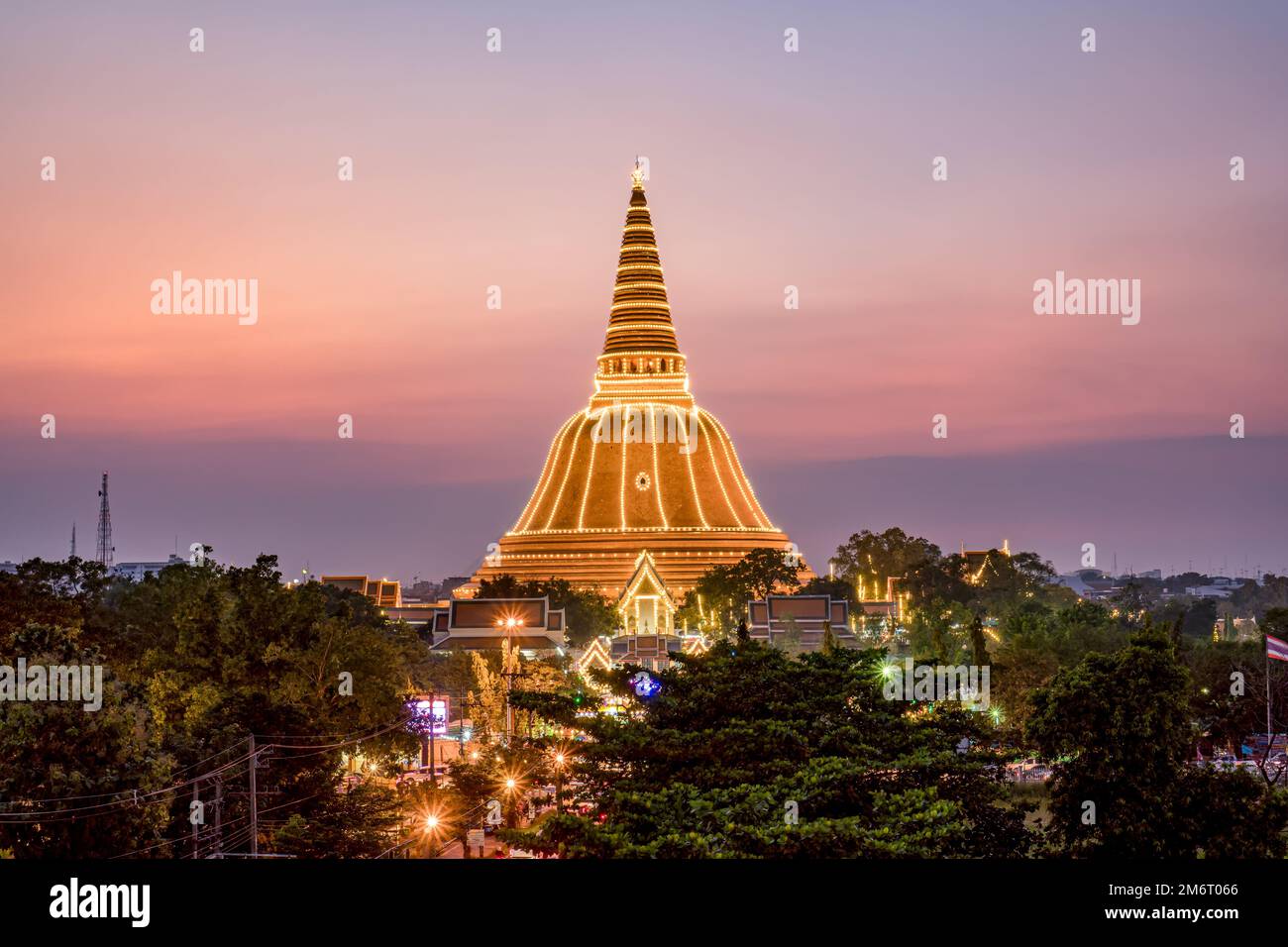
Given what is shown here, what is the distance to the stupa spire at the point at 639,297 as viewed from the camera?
103250 mm

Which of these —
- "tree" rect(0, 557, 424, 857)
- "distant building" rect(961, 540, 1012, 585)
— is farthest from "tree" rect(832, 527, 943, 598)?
"tree" rect(0, 557, 424, 857)

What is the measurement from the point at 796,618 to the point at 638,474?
18.7m

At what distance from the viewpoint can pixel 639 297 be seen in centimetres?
10338

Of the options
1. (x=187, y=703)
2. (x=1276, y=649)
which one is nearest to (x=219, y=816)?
(x=187, y=703)

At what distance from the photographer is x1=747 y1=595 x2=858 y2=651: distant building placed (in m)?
86.2

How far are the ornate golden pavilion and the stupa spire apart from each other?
0.21 ft

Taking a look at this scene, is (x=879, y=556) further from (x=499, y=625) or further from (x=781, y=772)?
(x=781, y=772)

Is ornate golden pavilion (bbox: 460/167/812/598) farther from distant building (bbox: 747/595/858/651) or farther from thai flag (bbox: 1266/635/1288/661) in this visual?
thai flag (bbox: 1266/635/1288/661)

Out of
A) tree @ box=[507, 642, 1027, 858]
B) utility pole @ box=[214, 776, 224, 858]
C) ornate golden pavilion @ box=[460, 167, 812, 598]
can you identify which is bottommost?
utility pole @ box=[214, 776, 224, 858]
